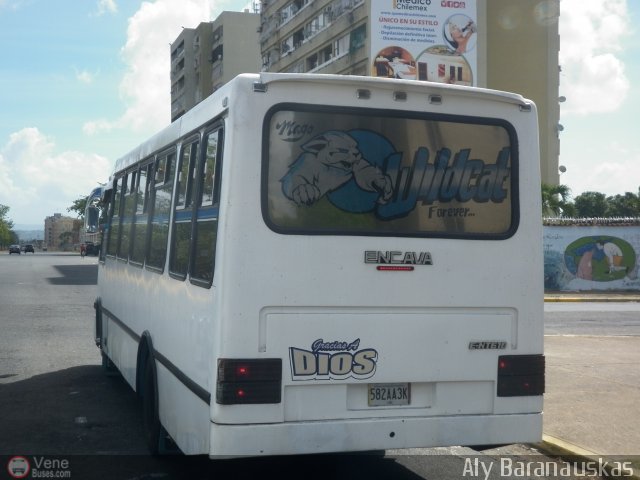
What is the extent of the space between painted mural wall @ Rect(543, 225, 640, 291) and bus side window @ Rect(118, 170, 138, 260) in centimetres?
2459

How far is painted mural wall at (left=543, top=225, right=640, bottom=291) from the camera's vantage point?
32094mm

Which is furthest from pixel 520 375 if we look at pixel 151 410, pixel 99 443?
pixel 99 443

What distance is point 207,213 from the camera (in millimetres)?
5941

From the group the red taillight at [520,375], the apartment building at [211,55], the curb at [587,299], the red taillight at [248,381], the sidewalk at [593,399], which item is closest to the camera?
the red taillight at [248,381]

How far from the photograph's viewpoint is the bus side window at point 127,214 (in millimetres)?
9234

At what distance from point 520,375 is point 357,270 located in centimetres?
139

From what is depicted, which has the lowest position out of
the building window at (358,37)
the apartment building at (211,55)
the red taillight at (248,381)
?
the red taillight at (248,381)

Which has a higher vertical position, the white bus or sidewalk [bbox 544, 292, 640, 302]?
the white bus

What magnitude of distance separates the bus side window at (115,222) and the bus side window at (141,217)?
4.33 ft

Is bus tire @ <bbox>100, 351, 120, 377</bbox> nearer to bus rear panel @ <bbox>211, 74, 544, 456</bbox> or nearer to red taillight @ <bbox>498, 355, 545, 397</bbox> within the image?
bus rear panel @ <bbox>211, 74, 544, 456</bbox>

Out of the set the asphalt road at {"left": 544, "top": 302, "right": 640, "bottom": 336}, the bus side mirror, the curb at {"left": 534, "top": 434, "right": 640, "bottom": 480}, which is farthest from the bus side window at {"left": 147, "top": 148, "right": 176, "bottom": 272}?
the asphalt road at {"left": 544, "top": 302, "right": 640, "bottom": 336}

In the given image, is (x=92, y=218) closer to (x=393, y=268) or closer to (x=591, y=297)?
(x=393, y=268)

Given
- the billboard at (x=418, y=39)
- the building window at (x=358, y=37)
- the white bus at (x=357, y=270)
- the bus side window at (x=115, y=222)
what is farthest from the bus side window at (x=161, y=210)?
the building window at (x=358, y=37)

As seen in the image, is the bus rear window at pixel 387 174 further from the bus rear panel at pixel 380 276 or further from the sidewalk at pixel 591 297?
the sidewalk at pixel 591 297
